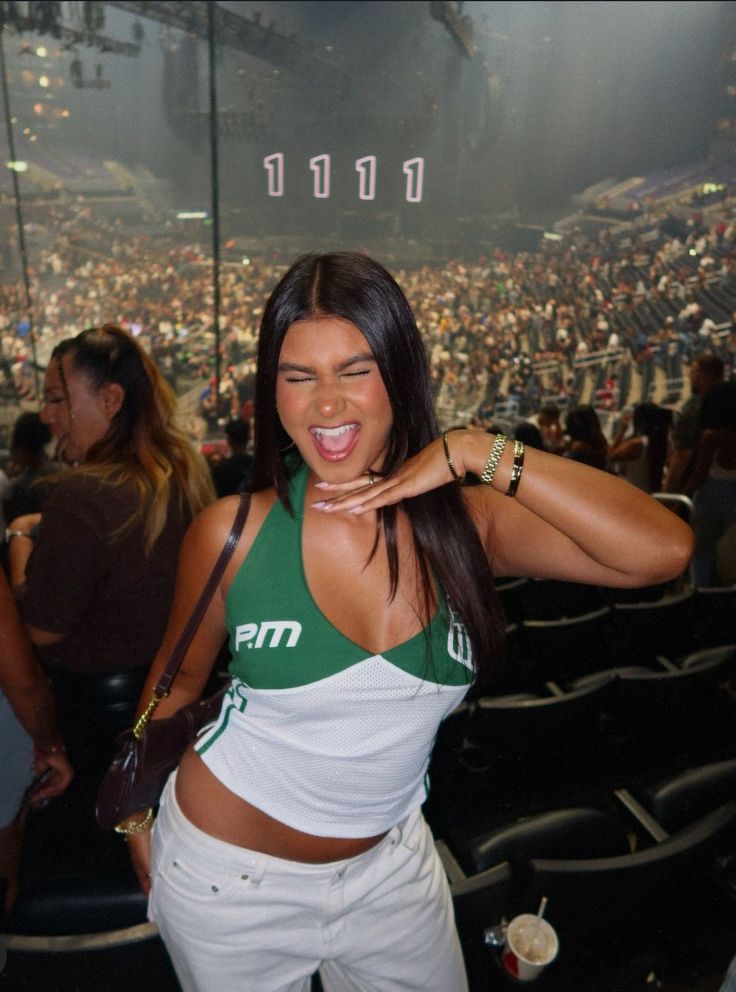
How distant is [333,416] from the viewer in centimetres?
87

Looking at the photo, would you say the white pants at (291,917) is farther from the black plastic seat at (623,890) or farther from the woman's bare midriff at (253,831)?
the black plastic seat at (623,890)

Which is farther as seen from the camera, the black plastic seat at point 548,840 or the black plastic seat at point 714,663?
the black plastic seat at point 714,663

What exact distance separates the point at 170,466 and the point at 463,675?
93cm

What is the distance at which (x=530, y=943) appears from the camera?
4.33 ft

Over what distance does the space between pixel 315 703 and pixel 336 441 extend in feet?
1.16

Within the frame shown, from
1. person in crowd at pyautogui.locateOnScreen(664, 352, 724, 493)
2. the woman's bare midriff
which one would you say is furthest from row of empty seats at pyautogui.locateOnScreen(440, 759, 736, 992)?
person in crowd at pyautogui.locateOnScreen(664, 352, 724, 493)

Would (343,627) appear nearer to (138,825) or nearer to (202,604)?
(202,604)

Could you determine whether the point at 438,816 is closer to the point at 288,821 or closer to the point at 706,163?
the point at 288,821

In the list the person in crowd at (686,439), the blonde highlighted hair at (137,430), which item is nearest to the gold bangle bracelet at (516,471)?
the blonde highlighted hair at (137,430)

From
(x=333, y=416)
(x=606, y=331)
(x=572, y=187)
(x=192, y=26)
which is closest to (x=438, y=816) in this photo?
(x=333, y=416)

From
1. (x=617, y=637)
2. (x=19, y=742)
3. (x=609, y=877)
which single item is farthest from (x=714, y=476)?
(x=19, y=742)

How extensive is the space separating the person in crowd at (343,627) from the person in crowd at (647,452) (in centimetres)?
369

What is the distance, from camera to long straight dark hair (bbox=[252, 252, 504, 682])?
2.89ft

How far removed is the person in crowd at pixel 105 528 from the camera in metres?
1.39
